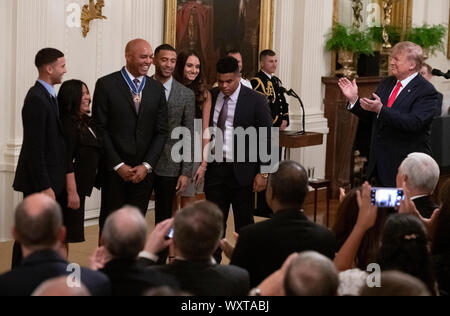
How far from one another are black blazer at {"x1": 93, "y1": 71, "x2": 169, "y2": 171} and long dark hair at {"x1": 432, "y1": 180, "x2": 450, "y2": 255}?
2.60 metres

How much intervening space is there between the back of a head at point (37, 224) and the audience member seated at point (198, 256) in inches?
16.8

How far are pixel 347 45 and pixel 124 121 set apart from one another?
18.6ft

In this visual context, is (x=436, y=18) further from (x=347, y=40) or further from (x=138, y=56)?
(x=138, y=56)

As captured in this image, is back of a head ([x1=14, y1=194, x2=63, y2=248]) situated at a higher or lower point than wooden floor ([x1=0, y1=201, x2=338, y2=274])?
higher

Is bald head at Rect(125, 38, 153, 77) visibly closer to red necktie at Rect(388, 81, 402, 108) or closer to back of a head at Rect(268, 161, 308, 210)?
red necktie at Rect(388, 81, 402, 108)

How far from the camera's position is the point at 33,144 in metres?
5.75

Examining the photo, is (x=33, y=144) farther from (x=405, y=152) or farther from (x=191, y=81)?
(x=405, y=152)

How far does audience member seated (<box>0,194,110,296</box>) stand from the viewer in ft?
10.8

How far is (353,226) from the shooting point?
4516 mm

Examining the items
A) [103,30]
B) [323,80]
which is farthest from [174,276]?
[323,80]

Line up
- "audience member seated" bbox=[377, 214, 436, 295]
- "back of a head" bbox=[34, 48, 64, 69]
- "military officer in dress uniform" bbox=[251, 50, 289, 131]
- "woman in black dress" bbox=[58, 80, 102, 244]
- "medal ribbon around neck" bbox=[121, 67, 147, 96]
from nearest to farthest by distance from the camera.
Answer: "audience member seated" bbox=[377, 214, 436, 295] < "back of a head" bbox=[34, 48, 64, 69] < "woman in black dress" bbox=[58, 80, 102, 244] < "medal ribbon around neck" bbox=[121, 67, 147, 96] < "military officer in dress uniform" bbox=[251, 50, 289, 131]

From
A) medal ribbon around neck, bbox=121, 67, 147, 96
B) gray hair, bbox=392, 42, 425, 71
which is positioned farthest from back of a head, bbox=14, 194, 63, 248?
gray hair, bbox=392, 42, 425, 71

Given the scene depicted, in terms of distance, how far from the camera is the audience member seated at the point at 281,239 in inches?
164

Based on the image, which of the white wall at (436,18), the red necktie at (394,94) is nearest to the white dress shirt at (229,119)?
the red necktie at (394,94)
